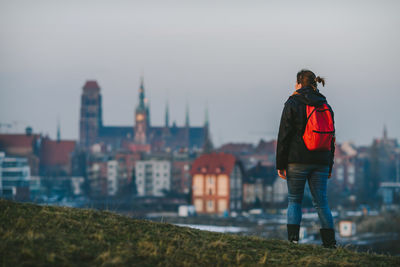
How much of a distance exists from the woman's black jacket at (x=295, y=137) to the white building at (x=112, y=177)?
420ft

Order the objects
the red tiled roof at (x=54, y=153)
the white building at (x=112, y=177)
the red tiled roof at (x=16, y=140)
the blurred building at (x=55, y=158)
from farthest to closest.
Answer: the red tiled roof at (x=54, y=153) → the blurred building at (x=55, y=158) → the red tiled roof at (x=16, y=140) → the white building at (x=112, y=177)

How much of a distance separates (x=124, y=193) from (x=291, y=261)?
120m

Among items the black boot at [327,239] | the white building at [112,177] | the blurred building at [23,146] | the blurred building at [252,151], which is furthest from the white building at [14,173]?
the black boot at [327,239]

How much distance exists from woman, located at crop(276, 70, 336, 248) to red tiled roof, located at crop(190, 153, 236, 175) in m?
91.9

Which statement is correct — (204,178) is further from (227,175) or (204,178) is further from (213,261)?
(213,261)

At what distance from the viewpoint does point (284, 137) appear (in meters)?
8.26

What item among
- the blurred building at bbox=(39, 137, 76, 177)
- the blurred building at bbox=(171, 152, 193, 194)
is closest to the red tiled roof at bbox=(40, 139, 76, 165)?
the blurred building at bbox=(39, 137, 76, 177)

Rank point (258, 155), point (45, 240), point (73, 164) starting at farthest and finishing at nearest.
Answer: point (258, 155)
point (73, 164)
point (45, 240)

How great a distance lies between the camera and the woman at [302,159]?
324 inches

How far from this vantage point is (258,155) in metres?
164

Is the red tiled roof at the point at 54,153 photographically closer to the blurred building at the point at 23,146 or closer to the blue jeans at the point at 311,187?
the blurred building at the point at 23,146

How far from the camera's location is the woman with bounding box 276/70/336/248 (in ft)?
27.0

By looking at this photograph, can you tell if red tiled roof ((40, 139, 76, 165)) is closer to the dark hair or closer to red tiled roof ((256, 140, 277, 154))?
red tiled roof ((256, 140, 277, 154))

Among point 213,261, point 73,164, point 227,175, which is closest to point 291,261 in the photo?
point 213,261
